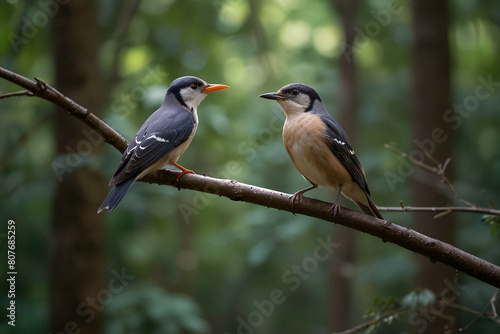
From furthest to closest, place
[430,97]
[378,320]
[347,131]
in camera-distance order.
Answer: [347,131] → [430,97] → [378,320]

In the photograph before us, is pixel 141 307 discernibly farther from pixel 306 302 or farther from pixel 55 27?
pixel 306 302

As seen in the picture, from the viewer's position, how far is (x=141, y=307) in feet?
18.7

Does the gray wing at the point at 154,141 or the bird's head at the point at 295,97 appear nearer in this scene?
the gray wing at the point at 154,141

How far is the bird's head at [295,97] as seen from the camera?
367 centimetres

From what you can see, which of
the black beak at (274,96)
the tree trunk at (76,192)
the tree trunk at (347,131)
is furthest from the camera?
the tree trunk at (347,131)

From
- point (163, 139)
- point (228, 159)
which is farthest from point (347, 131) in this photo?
point (163, 139)

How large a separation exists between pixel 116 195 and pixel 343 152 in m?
1.68

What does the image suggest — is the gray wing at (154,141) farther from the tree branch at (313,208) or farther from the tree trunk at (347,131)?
the tree trunk at (347,131)

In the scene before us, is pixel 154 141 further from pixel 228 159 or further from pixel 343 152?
pixel 228 159

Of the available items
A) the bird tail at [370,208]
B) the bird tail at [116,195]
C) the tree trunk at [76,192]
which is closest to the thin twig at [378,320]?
the bird tail at [370,208]

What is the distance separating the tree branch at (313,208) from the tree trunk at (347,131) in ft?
15.0

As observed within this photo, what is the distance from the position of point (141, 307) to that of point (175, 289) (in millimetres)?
4568

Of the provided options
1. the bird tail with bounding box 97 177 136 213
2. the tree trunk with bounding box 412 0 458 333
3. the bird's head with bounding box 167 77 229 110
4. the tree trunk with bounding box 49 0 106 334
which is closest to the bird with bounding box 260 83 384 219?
the bird's head with bounding box 167 77 229 110

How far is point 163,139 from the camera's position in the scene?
11.7 feet
